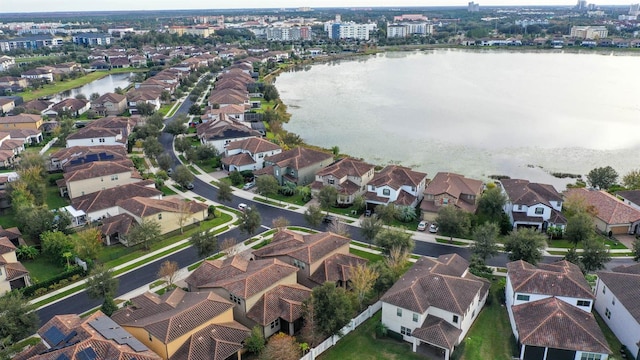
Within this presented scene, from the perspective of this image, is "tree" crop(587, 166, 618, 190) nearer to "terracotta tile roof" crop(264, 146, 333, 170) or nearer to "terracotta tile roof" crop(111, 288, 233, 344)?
"terracotta tile roof" crop(264, 146, 333, 170)

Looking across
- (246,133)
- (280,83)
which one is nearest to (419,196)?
(246,133)

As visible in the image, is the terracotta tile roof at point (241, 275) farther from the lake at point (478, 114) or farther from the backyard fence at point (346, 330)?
the lake at point (478, 114)

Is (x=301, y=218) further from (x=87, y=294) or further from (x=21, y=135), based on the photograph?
(x=21, y=135)

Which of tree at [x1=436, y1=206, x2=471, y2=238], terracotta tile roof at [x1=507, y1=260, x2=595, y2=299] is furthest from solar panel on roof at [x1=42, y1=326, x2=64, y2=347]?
tree at [x1=436, y1=206, x2=471, y2=238]

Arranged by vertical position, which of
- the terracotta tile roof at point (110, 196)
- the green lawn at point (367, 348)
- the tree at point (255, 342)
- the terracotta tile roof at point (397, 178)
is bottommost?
the green lawn at point (367, 348)

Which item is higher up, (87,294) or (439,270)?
(439,270)

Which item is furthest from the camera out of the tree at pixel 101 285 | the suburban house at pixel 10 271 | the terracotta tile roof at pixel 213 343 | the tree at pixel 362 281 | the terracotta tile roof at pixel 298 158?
the terracotta tile roof at pixel 298 158

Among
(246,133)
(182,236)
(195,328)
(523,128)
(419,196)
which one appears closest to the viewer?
(195,328)

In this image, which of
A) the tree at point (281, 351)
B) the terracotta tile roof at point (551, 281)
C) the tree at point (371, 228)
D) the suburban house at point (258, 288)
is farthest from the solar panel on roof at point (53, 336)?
the terracotta tile roof at point (551, 281)
